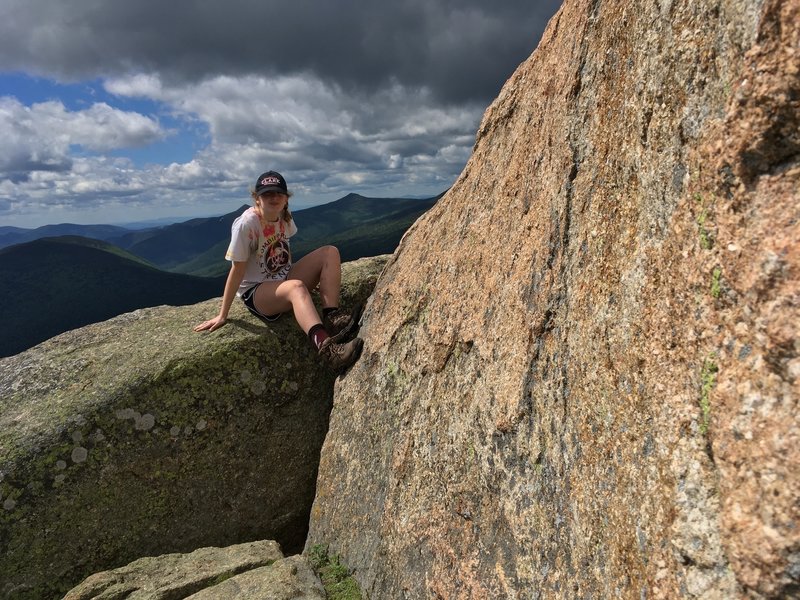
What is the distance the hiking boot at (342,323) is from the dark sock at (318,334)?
28.7 inches

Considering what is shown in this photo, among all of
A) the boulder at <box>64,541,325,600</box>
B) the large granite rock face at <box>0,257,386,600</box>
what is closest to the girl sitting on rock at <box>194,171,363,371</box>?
the large granite rock face at <box>0,257,386,600</box>

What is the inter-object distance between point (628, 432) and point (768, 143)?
9.19 feet

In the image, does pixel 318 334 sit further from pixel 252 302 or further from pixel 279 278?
pixel 252 302

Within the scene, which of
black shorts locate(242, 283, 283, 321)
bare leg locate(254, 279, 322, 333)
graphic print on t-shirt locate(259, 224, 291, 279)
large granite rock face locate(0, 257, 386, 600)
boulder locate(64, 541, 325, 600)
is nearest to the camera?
boulder locate(64, 541, 325, 600)

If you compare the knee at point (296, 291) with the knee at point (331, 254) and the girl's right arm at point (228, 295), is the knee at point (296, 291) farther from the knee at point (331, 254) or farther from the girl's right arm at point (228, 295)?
the knee at point (331, 254)

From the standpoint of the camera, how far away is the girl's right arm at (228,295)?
12.1m

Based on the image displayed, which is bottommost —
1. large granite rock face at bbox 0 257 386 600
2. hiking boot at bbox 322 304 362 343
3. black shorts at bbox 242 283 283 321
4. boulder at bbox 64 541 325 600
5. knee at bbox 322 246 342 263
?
boulder at bbox 64 541 325 600

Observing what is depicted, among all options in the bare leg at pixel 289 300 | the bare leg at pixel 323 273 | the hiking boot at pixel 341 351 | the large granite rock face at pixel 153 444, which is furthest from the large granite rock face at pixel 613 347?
the bare leg at pixel 323 273

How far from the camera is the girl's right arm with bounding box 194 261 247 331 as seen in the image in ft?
39.9

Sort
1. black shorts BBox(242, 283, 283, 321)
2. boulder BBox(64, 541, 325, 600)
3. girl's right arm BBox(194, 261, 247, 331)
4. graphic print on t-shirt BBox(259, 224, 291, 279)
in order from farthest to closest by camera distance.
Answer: black shorts BBox(242, 283, 283, 321)
graphic print on t-shirt BBox(259, 224, 291, 279)
girl's right arm BBox(194, 261, 247, 331)
boulder BBox(64, 541, 325, 600)

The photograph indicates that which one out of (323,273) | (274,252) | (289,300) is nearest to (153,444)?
(289,300)

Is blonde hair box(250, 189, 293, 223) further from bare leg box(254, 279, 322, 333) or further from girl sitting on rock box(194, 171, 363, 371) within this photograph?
bare leg box(254, 279, 322, 333)

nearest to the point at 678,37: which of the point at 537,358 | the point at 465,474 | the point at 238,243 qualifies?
the point at 537,358

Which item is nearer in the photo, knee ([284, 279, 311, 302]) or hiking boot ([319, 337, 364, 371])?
hiking boot ([319, 337, 364, 371])
